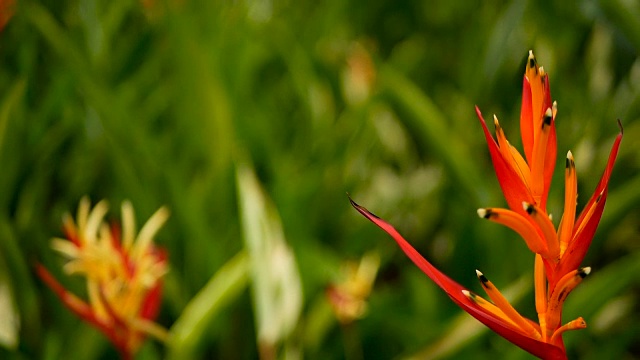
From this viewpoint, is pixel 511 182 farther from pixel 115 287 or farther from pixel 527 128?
pixel 115 287

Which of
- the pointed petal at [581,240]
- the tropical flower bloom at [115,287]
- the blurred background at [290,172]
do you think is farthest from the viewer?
the blurred background at [290,172]

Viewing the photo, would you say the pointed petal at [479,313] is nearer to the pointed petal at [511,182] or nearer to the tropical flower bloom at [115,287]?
the pointed petal at [511,182]

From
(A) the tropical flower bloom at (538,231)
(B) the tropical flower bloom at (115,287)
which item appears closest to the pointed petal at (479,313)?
(A) the tropical flower bloom at (538,231)

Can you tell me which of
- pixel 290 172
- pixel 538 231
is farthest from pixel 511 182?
pixel 290 172

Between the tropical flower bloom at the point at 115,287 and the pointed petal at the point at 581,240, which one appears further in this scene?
the tropical flower bloom at the point at 115,287

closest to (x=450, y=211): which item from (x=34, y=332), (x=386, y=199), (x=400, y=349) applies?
(x=386, y=199)

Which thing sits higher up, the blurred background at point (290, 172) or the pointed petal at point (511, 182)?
the pointed petal at point (511, 182)

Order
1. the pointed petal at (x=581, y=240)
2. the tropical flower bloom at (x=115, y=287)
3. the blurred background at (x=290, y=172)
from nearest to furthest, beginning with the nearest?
the pointed petal at (x=581, y=240) < the tropical flower bloom at (x=115, y=287) < the blurred background at (x=290, y=172)
